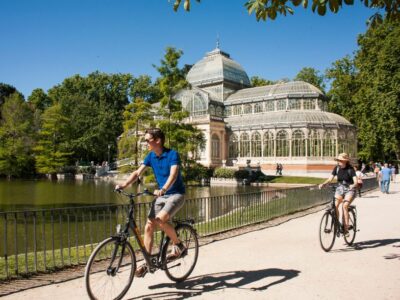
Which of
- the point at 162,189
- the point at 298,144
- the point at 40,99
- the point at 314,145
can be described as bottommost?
the point at 162,189

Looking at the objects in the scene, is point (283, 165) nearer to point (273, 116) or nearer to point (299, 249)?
point (273, 116)

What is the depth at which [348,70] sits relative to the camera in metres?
55.4

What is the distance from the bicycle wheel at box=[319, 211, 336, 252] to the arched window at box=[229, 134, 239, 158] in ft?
138

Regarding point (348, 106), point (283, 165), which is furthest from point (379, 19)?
point (348, 106)

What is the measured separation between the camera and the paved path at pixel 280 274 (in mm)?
5145

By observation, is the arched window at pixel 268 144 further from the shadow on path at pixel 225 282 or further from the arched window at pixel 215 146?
the shadow on path at pixel 225 282

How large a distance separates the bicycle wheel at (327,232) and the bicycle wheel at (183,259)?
108 inches

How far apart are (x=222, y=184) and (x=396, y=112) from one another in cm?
1667

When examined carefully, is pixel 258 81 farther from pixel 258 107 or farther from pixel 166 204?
pixel 166 204

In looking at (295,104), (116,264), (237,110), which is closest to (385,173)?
(116,264)

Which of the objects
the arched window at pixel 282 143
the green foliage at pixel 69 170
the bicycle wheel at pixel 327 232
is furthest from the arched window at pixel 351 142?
the bicycle wheel at pixel 327 232

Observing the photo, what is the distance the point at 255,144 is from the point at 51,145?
2538cm

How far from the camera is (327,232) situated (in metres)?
7.71

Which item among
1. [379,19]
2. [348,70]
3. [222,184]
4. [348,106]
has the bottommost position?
[222,184]
